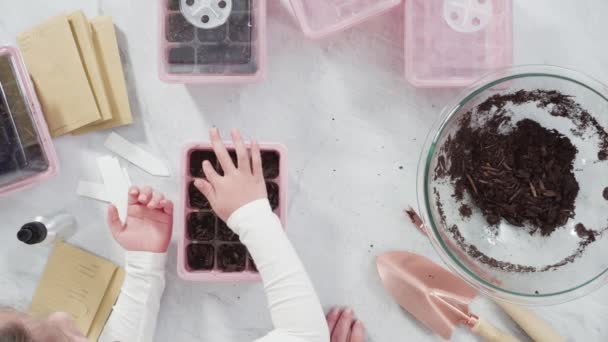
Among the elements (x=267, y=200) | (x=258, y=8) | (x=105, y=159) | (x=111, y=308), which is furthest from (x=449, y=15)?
(x=111, y=308)

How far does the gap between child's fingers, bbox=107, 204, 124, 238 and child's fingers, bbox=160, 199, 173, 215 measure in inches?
2.6

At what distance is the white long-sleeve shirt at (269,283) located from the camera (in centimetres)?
77

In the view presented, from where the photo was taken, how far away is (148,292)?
0.84 m

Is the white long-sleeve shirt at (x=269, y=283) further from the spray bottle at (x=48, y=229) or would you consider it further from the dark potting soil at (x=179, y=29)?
the dark potting soil at (x=179, y=29)

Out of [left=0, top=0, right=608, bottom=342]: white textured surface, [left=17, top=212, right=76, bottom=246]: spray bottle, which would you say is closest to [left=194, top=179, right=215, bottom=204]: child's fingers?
[left=0, top=0, right=608, bottom=342]: white textured surface

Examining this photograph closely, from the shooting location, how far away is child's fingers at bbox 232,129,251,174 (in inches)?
30.0

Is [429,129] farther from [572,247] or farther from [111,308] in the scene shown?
[111,308]

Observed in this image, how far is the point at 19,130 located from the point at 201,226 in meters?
0.30

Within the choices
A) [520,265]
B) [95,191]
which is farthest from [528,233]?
[95,191]

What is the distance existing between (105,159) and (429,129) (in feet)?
1.62

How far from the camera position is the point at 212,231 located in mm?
820

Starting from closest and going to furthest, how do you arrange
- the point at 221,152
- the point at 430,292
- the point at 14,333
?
the point at 14,333, the point at 221,152, the point at 430,292

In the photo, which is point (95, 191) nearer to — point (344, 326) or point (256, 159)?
point (256, 159)

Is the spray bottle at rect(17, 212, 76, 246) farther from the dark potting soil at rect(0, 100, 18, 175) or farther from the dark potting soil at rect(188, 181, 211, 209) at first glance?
the dark potting soil at rect(188, 181, 211, 209)
